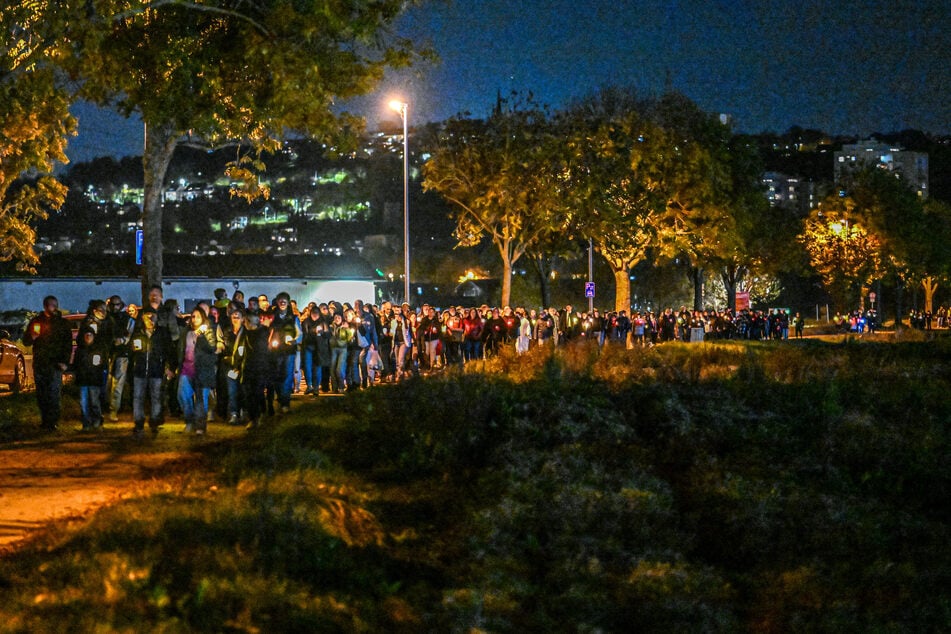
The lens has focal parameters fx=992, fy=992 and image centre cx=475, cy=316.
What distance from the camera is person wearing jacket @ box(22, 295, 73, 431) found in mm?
13383

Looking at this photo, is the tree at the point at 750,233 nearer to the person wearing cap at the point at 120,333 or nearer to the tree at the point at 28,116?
the tree at the point at 28,116

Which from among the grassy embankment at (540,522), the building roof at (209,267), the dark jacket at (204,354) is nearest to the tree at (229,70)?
the dark jacket at (204,354)

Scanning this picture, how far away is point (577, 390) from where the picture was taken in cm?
1206

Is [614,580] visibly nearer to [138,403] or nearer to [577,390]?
[577,390]

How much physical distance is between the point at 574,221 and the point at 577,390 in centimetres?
2639

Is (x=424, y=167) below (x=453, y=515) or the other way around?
the other way around

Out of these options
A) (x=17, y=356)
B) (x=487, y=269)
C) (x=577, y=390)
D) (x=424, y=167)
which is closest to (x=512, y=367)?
(x=577, y=390)

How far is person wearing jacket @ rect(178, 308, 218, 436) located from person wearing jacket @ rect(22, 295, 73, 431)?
5.64ft

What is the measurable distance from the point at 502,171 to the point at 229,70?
17372mm

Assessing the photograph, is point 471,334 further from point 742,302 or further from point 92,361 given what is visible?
point 742,302

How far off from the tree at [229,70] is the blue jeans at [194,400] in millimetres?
4634

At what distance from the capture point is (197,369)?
13.3 meters

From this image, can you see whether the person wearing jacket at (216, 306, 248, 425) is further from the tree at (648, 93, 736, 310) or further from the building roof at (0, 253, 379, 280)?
the building roof at (0, 253, 379, 280)

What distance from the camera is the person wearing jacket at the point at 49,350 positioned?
43.9 feet
